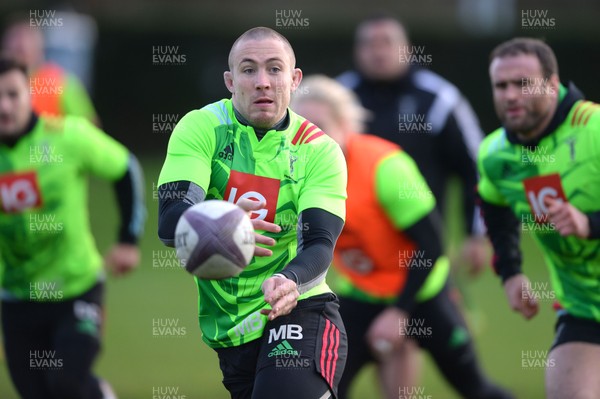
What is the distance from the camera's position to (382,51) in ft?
31.9

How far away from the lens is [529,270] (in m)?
15.5

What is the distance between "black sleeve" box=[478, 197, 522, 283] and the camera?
272 inches

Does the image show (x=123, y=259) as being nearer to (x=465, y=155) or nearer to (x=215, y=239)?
(x=465, y=155)

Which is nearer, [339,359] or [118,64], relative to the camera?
[339,359]

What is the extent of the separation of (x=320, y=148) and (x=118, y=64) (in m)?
20.8

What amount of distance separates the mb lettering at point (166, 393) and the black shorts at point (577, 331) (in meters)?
3.75

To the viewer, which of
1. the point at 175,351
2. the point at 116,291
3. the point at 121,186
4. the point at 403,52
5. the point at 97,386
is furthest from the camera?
the point at 116,291

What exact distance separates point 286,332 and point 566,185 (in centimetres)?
204

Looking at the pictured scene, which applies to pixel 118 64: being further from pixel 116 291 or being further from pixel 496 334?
pixel 496 334

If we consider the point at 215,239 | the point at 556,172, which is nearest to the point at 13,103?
the point at 215,239

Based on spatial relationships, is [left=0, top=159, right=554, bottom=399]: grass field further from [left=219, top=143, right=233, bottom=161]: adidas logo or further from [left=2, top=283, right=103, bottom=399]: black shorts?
[left=219, top=143, right=233, bottom=161]: adidas logo

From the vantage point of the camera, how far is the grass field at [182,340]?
32.0 ft

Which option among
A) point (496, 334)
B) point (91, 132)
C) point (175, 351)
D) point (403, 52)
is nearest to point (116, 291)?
point (175, 351)

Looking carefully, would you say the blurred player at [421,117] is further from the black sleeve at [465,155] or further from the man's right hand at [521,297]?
the man's right hand at [521,297]
